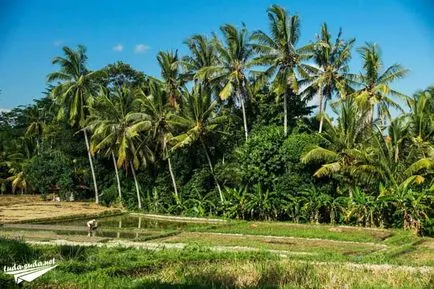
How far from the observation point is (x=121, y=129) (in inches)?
1442

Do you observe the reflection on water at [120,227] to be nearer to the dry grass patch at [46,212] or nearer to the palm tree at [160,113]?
the dry grass patch at [46,212]

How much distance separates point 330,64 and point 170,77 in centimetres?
1245

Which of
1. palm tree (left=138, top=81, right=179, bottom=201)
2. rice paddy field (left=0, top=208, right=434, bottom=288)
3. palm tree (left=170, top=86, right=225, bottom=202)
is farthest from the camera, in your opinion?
palm tree (left=138, top=81, right=179, bottom=201)

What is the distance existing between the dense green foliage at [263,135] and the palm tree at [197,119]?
0.07 meters

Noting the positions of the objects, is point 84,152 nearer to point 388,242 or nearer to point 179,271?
point 388,242

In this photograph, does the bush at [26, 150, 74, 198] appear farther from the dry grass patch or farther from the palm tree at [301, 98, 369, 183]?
the palm tree at [301, 98, 369, 183]

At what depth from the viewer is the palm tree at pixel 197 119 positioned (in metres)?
31.6

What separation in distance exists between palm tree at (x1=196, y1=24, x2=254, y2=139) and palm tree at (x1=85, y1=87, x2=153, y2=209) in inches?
234

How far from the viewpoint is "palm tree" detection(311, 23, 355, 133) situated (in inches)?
1246

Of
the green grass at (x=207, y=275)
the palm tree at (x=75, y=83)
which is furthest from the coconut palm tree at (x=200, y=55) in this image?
the green grass at (x=207, y=275)

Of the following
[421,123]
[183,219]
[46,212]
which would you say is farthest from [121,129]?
[421,123]

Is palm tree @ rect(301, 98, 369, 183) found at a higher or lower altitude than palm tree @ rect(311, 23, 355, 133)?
lower

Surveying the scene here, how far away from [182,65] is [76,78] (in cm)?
940

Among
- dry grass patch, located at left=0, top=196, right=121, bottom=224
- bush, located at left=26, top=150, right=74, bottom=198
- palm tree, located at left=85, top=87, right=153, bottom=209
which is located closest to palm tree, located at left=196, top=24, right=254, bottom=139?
palm tree, located at left=85, top=87, right=153, bottom=209
